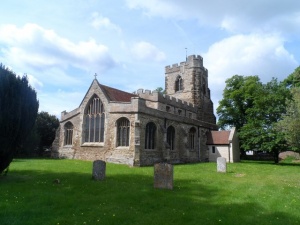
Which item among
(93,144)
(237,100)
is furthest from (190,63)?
(93,144)

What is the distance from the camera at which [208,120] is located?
1607 inches

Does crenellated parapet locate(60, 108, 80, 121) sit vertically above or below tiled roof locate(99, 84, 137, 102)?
below

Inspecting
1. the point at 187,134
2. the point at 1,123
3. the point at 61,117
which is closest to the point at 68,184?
the point at 1,123

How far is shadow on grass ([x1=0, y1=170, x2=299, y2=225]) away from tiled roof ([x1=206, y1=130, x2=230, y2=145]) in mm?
22725

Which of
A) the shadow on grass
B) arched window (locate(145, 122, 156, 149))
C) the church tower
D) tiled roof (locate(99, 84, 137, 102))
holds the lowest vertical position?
the shadow on grass

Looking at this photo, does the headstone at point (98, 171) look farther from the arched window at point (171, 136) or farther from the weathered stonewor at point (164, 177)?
the arched window at point (171, 136)

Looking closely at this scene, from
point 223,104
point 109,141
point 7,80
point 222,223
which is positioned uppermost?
point 223,104

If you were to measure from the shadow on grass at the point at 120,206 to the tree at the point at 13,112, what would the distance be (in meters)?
1.63

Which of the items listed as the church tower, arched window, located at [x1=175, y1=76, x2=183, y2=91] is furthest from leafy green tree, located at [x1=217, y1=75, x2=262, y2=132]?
arched window, located at [x1=175, y1=76, x2=183, y2=91]

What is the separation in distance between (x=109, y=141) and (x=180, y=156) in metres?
8.91

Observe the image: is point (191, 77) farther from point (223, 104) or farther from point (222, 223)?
point (222, 223)

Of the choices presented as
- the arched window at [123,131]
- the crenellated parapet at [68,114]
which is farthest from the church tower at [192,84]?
the crenellated parapet at [68,114]

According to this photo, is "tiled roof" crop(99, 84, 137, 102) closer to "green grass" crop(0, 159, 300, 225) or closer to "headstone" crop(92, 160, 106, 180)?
"headstone" crop(92, 160, 106, 180)

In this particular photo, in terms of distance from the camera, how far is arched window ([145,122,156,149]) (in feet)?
79.8
